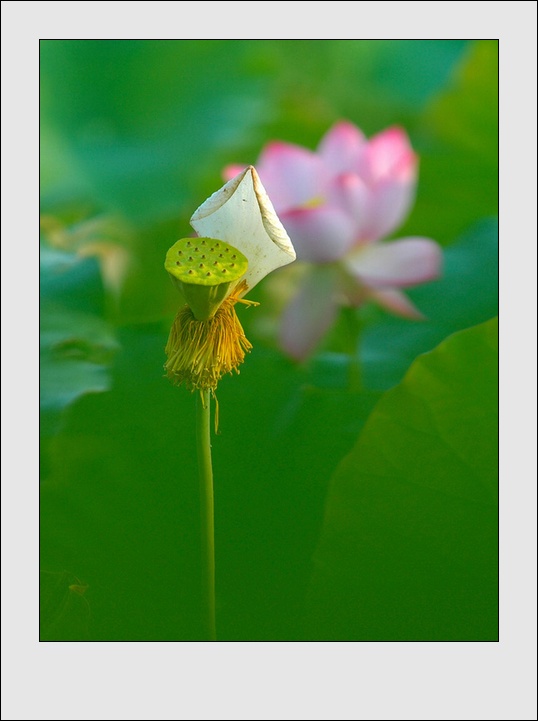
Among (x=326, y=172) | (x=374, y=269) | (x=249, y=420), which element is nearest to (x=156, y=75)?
(x=326, y=172)

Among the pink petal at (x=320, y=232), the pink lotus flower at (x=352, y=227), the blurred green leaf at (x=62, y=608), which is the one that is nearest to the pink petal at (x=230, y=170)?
the pink lotus flower at (x=352, y=227)

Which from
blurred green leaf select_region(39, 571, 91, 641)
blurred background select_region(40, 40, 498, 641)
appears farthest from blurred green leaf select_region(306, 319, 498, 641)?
blurred green leaf select_region(39, 571, 91, 641)

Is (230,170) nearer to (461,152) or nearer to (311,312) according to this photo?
(311,312)

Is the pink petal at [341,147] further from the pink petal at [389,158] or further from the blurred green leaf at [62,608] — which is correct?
the blurred green leaf at [62,608]

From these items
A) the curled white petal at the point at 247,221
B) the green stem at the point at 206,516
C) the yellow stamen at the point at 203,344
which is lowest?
the green stem at the point at 206,516

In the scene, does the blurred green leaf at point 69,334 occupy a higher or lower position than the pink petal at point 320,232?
lower

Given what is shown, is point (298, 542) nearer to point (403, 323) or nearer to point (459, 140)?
point (403, 323)
